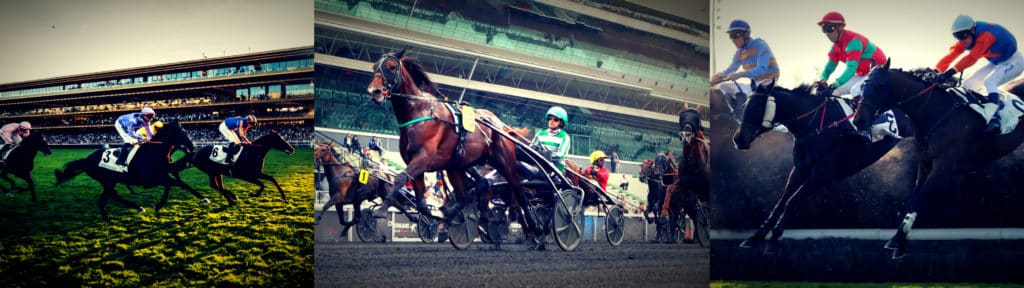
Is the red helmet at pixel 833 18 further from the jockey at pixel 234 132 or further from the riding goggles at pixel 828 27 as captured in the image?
the jockey at pixel 234 132

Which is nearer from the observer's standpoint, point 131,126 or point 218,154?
point 131,126

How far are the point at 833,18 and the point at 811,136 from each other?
1333 mm

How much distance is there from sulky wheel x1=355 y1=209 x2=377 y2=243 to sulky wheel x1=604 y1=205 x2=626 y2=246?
2.82m

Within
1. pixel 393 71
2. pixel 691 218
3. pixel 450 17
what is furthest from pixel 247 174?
pixel 691 218

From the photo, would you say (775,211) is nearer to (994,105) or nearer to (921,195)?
(921,195)

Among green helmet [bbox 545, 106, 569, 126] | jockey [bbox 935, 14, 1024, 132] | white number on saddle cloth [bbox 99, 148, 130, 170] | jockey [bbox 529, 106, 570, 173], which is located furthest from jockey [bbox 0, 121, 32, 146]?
jockey [bbox 935, 14, 1024, 132]

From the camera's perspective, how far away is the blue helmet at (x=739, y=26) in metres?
10.4

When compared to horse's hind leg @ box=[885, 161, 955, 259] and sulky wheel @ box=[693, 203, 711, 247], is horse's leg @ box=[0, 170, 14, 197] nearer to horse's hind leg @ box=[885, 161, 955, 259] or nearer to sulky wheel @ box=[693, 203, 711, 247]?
sulky wheel @ box=[693, 203, 711, 247]

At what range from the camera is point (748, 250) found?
10.4 m

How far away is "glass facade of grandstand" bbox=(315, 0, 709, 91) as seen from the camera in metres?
8.34

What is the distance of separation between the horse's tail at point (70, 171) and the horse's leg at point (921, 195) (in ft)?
25.4

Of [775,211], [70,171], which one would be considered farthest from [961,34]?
[70,171]

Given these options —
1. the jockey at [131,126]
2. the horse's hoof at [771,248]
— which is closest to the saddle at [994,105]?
the horse's hoof at [771,248]

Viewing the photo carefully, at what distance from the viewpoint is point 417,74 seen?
27.6ft
